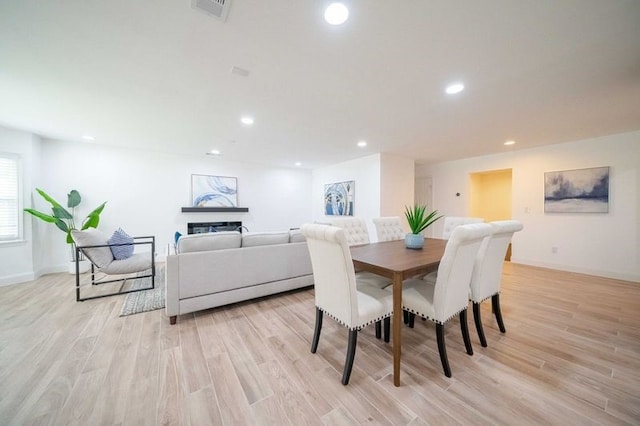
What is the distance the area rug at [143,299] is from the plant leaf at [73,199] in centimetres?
204

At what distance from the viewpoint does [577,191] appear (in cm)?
391

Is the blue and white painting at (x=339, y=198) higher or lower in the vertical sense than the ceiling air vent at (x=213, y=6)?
lower

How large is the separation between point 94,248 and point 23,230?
7.08ft

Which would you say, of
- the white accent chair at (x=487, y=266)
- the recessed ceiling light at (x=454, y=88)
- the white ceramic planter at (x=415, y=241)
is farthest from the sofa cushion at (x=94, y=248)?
the recessed ceiling light at (x=454, y=88)

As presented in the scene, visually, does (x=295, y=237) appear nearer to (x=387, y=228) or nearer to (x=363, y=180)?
(x=387, y=228)

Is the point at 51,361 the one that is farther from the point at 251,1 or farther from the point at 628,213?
the point at 628,213

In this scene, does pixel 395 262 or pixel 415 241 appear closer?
pixel 395 262

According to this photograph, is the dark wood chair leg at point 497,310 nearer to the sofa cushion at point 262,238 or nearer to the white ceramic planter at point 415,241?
the white ceramic planter at point 415,241

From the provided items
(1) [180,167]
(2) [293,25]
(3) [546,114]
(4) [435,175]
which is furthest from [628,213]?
(1) [180,167]

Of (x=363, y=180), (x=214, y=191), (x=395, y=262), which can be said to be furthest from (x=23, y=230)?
(x=363, y=180)

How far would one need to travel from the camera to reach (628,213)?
11.5 ft

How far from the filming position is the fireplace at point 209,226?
5184mm

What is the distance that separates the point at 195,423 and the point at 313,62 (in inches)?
103

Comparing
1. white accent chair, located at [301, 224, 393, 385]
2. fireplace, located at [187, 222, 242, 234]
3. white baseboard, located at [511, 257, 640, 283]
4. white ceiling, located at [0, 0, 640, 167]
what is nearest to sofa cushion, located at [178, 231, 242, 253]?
white accent chair, located at [301, 224, 393, 385]
